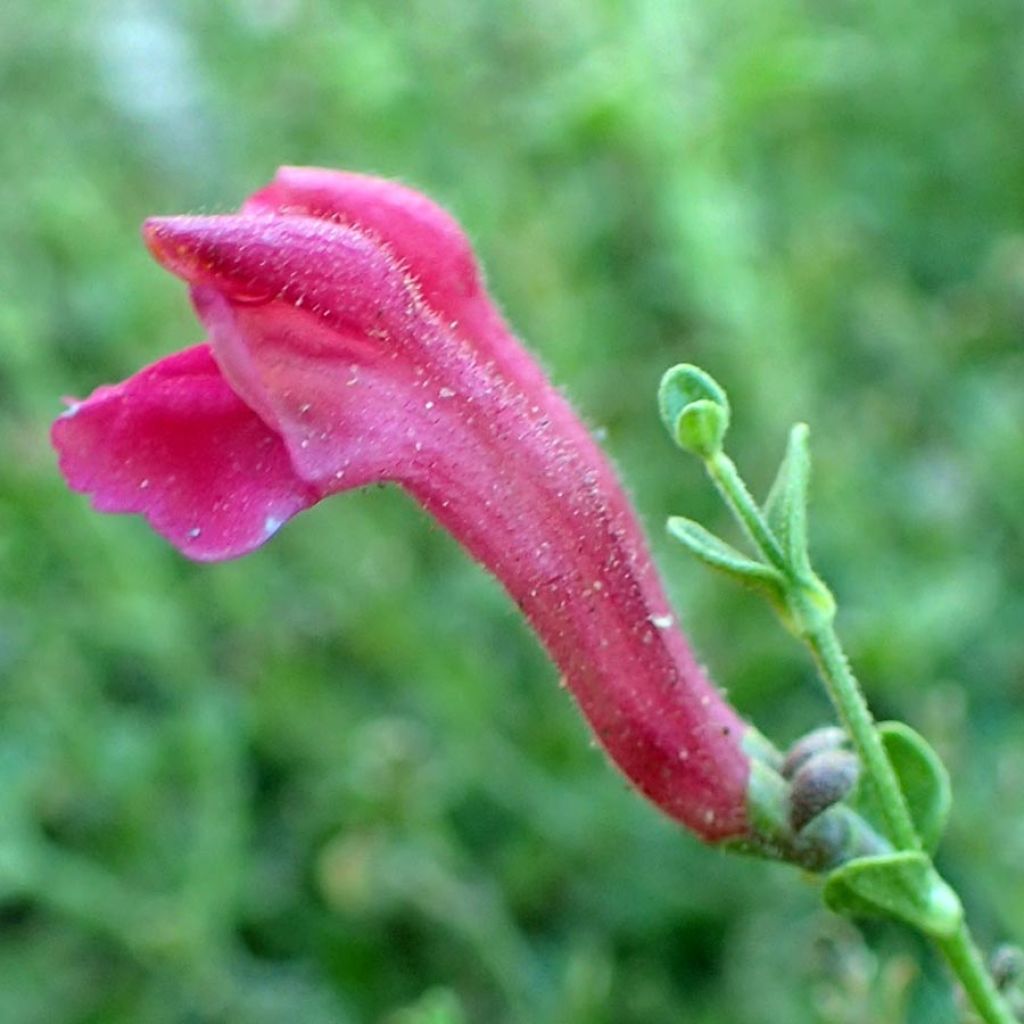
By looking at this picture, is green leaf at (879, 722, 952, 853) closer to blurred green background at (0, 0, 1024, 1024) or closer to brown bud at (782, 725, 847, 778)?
brown bud at (782, 725, 847, 778)

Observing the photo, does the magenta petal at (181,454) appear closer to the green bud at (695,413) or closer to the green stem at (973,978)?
the green bud at (695,413)

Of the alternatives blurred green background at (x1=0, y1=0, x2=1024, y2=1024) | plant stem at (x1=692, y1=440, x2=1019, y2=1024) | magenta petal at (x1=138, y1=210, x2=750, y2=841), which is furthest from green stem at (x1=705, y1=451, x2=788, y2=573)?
blurred green background at (x1=0, y1=0, x2=1024, y2=1024)

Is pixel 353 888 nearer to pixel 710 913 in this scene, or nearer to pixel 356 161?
pixel 710 913

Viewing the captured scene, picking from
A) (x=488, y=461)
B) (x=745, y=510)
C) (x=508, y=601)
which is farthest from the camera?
(x=508, y=601)

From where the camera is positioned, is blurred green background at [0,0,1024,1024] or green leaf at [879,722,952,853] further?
blurred green background at [0,0,1024,1024]

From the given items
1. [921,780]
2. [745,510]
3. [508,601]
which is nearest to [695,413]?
[745,510]

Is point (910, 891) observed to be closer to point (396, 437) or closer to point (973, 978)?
point (973, 978)

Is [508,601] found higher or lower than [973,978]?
higher
